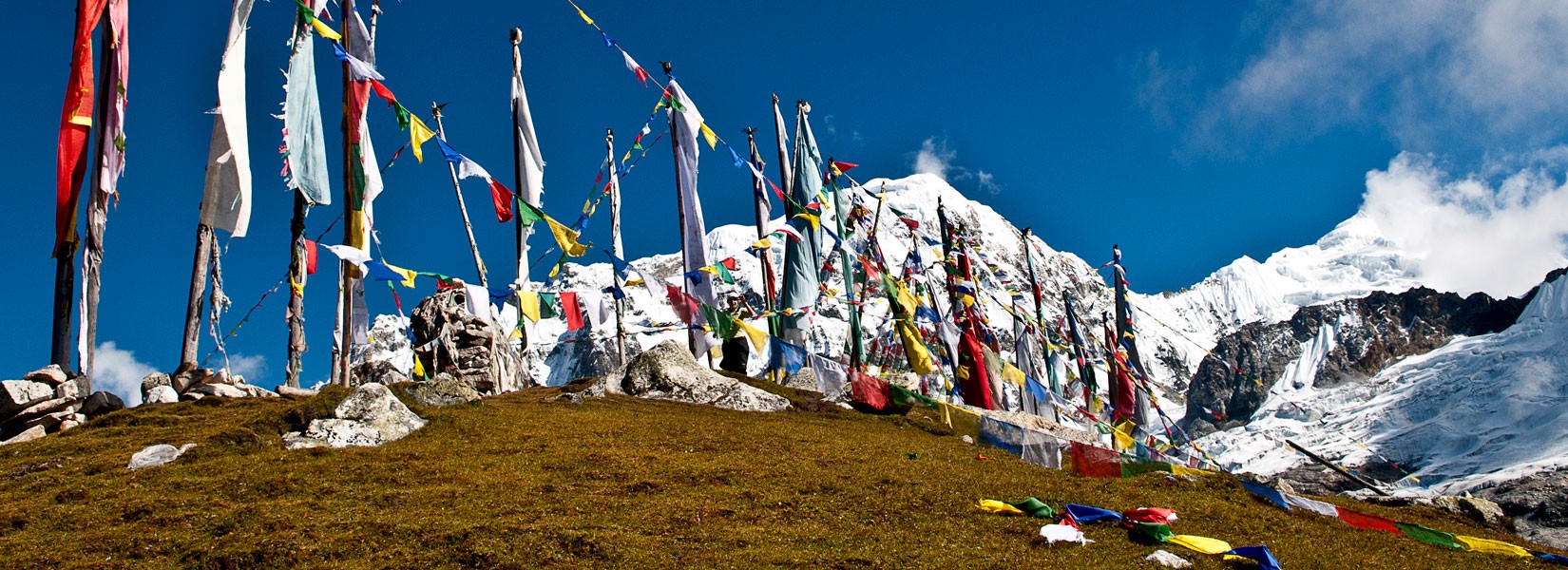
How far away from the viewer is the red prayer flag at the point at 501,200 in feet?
58.4

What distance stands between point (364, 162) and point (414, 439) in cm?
607

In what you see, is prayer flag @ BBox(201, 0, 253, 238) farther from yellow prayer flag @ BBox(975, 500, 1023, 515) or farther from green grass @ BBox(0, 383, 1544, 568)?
yellow prayer flag @ BBox(975, 500, 1023, 515)

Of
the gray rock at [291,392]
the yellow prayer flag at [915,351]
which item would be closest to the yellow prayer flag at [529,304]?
the yellow prayer flag at [915,351]

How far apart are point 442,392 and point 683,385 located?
7.72 meters

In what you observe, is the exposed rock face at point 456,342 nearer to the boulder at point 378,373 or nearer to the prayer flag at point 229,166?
the boulder at point 378,373

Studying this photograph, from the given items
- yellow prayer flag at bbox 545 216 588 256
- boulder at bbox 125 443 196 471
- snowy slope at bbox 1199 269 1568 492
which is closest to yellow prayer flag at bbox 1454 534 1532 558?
yellow prayer flag at bbox 545 216 588 256

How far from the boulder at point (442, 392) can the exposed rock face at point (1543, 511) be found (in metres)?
25.2

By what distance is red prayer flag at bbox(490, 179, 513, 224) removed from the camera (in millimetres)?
17812

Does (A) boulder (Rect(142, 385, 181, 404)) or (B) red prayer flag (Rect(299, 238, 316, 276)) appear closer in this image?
(A) boulder (Rect(142, 385, 181, 404))


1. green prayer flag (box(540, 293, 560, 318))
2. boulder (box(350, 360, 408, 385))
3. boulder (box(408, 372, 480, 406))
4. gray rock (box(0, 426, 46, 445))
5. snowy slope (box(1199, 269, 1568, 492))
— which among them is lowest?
snowy slope (box(1199, 269, 1568, 492))

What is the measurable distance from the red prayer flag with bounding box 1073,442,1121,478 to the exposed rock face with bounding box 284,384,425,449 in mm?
13276

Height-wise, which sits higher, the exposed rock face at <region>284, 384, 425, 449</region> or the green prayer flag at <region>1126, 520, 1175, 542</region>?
the exposed rock face at <region>284, 384, 425, 449</region>

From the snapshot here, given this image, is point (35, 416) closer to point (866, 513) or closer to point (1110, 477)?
point (866, 513)

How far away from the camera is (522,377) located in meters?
36.9
